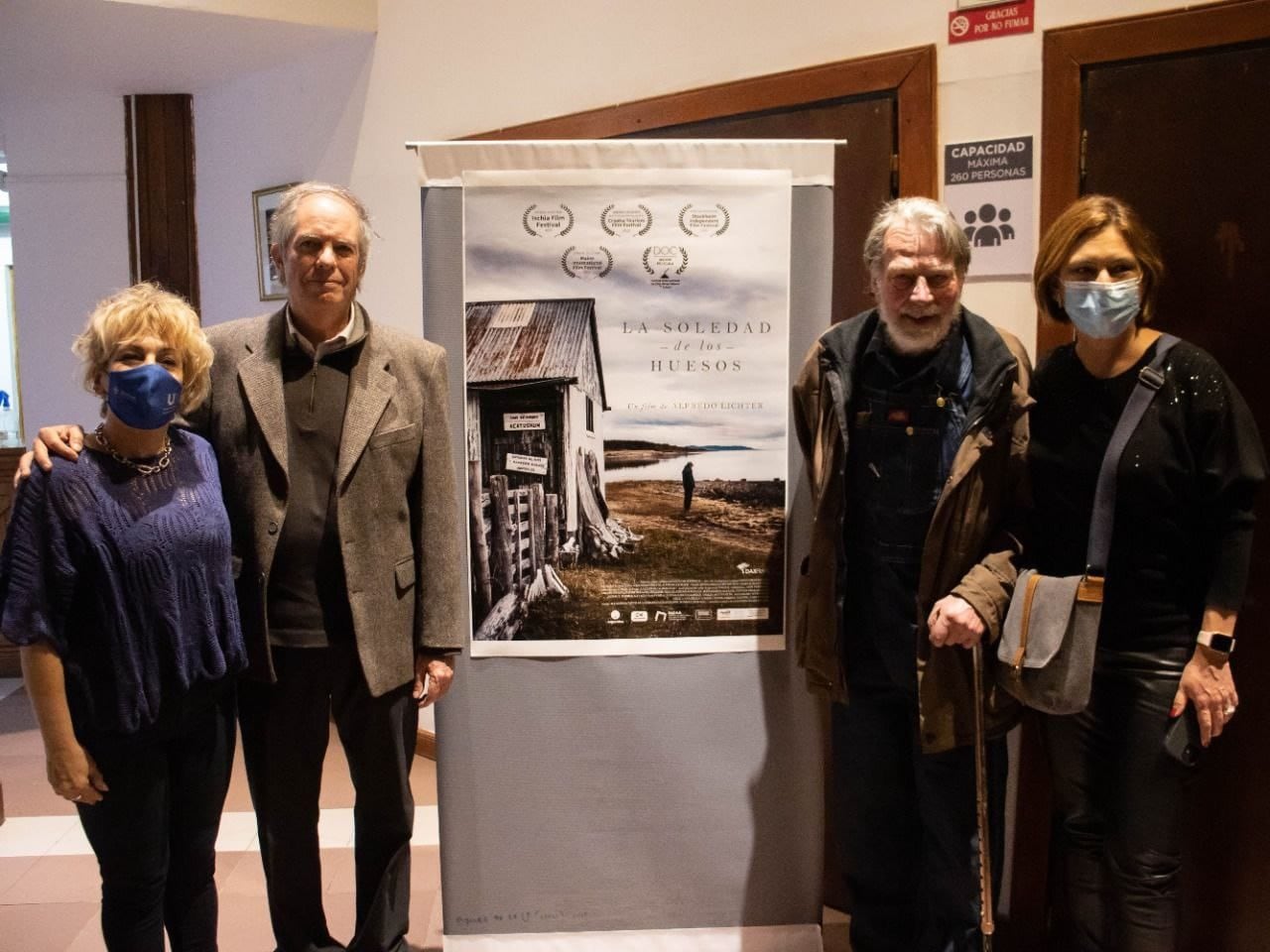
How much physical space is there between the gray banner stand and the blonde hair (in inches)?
29.5

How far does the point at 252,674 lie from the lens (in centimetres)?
174

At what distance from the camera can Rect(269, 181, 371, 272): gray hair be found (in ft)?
5.60

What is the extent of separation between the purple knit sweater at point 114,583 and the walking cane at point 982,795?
127 centimetres

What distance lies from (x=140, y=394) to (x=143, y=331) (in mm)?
110

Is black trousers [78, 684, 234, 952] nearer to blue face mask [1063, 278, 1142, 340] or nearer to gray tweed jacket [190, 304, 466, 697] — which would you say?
gray tweed jacket [190, 304, 466, 697]

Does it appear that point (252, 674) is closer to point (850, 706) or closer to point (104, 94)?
point (850, 706)

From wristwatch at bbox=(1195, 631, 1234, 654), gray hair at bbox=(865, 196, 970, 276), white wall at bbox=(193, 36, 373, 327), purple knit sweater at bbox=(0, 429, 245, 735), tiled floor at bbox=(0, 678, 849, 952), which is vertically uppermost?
white wall at bbox=(193, 36, 373, 327)

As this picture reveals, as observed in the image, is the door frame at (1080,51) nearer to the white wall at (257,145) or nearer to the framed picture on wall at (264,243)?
the white wall at (257,145)

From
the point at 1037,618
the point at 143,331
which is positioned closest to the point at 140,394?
the point at 143,331

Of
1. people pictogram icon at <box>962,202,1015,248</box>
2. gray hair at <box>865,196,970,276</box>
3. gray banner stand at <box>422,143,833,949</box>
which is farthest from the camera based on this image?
people pictogram icon at <box>962,202,1015,248</box>

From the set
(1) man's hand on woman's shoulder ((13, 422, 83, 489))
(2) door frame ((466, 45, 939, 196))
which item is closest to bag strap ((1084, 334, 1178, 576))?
(2) door frame ((466, 45, 939, 196))

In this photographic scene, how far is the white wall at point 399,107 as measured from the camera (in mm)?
2252


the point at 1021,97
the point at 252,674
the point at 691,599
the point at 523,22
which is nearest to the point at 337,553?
the point at 252,674

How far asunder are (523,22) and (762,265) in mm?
1505
